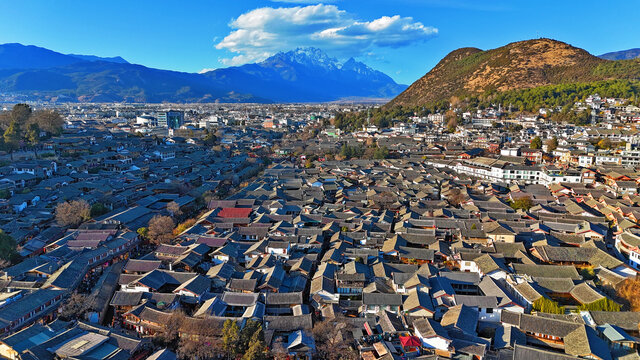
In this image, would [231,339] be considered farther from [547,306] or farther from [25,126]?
[25,126]

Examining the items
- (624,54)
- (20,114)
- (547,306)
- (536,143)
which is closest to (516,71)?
(536,143)

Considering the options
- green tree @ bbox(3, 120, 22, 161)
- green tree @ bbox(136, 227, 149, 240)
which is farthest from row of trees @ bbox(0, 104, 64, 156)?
green tree @ bbox(136, 227, 149, 240)

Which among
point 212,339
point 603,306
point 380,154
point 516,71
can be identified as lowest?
point 212,339

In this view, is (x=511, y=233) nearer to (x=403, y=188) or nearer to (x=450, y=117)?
(x=403, y=188)

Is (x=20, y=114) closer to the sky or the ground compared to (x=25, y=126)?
closer to the sky

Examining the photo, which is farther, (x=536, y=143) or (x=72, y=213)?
(x=536, y=143)

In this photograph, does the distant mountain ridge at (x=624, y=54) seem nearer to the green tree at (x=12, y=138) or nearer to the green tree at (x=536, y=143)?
the green tree at (x=536, y=143)
